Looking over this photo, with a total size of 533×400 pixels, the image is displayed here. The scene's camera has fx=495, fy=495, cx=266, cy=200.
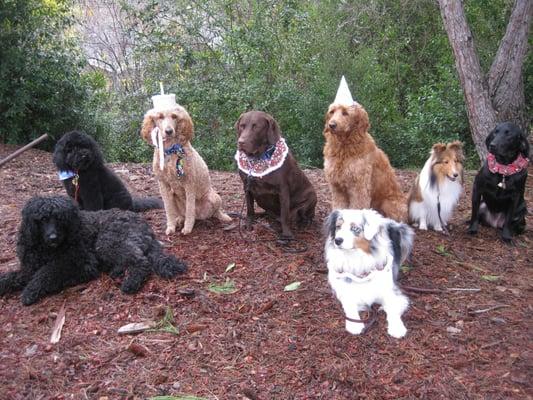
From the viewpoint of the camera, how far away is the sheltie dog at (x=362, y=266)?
3625mm

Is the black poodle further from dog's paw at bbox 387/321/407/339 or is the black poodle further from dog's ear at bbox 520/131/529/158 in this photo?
dog's ear at bbox 520/131/529/158

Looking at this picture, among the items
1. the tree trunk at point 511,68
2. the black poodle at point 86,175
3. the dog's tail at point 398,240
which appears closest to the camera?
the dog's tail at point 398,240

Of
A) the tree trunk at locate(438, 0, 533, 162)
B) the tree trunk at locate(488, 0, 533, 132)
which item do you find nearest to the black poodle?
the tree trunk at locate(438, 0, 533, 162)

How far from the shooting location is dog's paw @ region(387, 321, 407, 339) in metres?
3.65

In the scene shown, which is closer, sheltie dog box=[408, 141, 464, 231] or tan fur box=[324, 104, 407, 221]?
tan fur box=[324, 104, 407, 221]

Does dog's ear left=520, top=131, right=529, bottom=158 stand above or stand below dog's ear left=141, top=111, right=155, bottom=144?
below

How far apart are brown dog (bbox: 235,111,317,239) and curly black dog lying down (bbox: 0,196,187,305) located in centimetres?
120

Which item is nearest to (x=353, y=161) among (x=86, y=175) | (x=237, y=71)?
(x=86, y=175)

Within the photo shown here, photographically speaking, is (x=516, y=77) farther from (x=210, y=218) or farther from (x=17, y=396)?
(x=17, y=396)

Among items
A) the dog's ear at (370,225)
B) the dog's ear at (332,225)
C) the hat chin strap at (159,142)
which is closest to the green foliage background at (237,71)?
the hat chin strap at (159,142)

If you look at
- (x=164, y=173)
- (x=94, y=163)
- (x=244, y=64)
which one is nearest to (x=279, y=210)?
(x=164, y=173)

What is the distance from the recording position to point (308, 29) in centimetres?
1166

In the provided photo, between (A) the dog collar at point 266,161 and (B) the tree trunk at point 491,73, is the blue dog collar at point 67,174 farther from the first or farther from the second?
(B) the tree trunk at point 491,73

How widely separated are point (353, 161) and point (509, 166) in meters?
1.76
